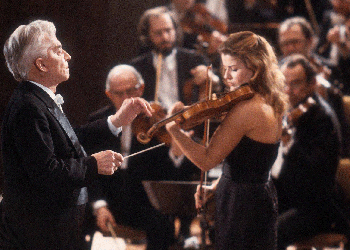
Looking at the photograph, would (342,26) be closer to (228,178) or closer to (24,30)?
(228,178)

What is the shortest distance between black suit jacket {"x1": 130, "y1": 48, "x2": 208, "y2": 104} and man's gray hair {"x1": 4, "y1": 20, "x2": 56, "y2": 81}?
140 cm

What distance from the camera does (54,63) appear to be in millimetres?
1792

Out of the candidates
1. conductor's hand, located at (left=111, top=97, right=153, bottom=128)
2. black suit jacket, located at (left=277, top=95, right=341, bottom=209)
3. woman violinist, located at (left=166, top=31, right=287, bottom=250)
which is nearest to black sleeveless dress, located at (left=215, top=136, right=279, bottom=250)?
woman violinist, located at (left=166, top=31, right=287, bottom=250)

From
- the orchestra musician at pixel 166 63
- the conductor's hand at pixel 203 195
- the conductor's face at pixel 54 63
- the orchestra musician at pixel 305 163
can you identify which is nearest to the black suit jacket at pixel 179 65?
the orchestra musician at pixel 166 63

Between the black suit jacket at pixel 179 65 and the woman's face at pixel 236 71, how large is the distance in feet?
3.48

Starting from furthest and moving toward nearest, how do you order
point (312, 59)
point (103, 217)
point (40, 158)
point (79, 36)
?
point (312, 59) → point (103, 217) → point (79, 36) → point (40, 158)

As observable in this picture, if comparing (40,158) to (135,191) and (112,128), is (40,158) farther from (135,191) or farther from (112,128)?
(135,191)

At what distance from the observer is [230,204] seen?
217 cm

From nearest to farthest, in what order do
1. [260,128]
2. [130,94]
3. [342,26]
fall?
[260,128] < [130,94] < [342,26]

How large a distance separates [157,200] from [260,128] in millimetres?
710

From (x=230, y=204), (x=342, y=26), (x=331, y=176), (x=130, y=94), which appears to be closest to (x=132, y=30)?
(x=130, y=94)

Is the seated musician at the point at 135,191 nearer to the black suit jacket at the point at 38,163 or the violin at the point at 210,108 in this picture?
the violin at the point at 210,108

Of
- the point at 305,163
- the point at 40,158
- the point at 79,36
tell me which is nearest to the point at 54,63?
the point at 40,158

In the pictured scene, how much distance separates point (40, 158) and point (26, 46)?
1.31 ft
